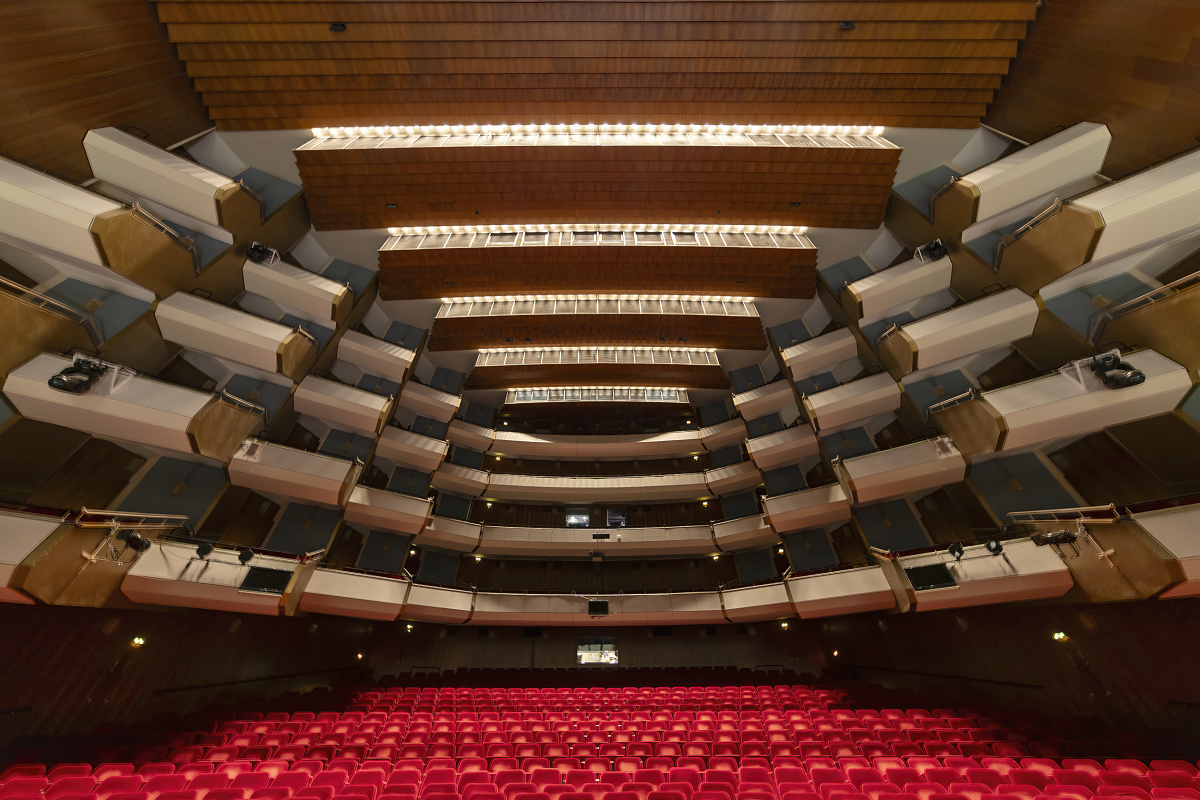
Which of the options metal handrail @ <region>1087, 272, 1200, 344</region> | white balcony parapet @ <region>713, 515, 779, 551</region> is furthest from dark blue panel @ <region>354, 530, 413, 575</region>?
metal handrail @ <region>1087, 272, 1200, 344</region>

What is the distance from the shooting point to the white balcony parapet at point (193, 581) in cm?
845

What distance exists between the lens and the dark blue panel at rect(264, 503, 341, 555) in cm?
1202

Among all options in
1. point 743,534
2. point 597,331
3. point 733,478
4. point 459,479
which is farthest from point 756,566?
point 459,479

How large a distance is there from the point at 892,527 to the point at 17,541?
Result: 1803cm

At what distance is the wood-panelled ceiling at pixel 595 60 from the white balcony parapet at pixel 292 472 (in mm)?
7787

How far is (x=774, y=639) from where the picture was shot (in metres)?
16.3

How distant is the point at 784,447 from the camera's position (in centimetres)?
1504

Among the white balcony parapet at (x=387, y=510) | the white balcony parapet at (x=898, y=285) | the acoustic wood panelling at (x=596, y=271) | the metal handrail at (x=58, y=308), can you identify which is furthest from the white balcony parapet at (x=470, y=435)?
the white balcony parapet at (x=898, y=285)

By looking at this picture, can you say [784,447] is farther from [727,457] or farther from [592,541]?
[592,541]

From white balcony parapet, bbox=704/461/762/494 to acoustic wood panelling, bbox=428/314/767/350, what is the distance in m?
4.90

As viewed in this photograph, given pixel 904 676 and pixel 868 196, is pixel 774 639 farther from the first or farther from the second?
pixel 868 196

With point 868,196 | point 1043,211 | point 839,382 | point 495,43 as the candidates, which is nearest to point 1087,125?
point 1043,211

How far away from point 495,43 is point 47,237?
28.2 ft

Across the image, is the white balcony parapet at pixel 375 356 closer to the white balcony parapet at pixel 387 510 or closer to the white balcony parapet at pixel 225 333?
the white balcony parapet at pixel 225 333
